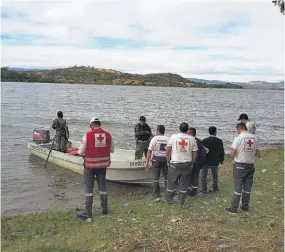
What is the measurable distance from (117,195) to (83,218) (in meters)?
3.84

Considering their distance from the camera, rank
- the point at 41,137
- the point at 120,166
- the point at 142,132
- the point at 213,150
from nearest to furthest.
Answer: the point at 213,150 → the point at 142,132 → the point at 120,166 → the point at 41,137

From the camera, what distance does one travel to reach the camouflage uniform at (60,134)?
50.9 feet

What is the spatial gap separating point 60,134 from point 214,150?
7793 millimetres

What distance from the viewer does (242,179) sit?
26.9ft

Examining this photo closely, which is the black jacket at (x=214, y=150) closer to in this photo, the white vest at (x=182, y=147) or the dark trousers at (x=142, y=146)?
the white vest at (x=182, y=147)

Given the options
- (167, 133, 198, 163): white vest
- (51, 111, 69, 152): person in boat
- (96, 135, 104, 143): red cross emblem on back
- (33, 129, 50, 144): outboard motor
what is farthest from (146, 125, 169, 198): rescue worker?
(33, 129, 50, 144): outboard motor

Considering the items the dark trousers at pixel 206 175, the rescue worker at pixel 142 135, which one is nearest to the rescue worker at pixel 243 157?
the dark trousers at pixel 206 175

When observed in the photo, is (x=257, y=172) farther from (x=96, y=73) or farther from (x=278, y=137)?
(x=96, y=73)

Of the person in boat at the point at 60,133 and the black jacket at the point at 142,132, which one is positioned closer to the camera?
the black jacket at the point at 142,132

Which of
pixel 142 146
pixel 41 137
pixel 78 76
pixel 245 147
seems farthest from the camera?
pixel 78 76

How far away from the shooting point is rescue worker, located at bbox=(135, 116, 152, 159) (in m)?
11.8

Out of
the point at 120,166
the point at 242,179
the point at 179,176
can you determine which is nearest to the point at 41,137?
the point at 120,166

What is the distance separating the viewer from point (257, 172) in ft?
43.2

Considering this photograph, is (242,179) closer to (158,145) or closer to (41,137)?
(158,145)
